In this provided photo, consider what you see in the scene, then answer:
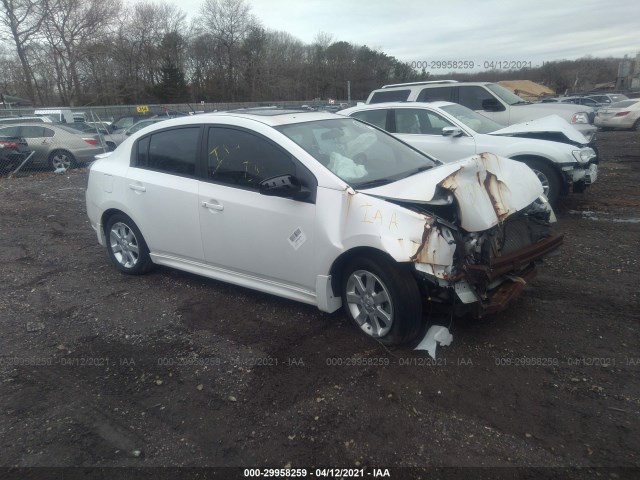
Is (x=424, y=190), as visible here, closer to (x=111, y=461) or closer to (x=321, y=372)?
(x=321, y=372)

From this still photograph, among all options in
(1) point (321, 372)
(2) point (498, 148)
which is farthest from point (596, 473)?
(2) point (498, 148)

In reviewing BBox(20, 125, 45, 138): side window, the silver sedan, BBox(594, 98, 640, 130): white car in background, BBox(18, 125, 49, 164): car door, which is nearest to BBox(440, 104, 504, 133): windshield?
the silver sedan

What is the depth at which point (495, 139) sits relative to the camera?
721 centimetres

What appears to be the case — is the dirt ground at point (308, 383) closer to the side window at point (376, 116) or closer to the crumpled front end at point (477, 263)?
the crumpled front end at point (477, 263)

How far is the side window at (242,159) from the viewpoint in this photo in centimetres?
401

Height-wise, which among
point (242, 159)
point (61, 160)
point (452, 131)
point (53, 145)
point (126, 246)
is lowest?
point (61, 160)

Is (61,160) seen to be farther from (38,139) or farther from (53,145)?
(38,139)

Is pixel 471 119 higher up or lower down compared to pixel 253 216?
higher up

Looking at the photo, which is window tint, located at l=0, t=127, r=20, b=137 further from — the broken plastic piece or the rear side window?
the broken plastic piece

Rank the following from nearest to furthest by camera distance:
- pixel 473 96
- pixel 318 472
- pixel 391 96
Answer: pixel 318 472 → pixel 473 96 → pixel 391 96

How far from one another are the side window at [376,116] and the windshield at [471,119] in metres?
0.98

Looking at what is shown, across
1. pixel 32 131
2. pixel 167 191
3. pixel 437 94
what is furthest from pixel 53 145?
pixel 167 191

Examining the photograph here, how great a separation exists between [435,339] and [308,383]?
996mm

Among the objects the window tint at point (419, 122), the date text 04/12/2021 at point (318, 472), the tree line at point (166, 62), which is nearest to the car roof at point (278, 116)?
the date text 04/12/2021 at point (318, 472)
